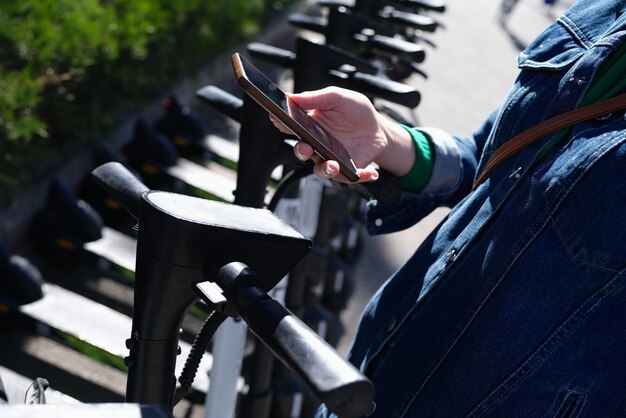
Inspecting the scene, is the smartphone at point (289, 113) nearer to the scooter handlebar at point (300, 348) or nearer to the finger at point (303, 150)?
the finger at point (303, 150)

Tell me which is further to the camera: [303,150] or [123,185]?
[303,150]

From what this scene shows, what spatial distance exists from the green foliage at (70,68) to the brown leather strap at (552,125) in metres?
2.26

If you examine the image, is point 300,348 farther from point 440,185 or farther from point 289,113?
point 440,185

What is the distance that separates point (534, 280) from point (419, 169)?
1.23 feet

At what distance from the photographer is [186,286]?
0.92 m

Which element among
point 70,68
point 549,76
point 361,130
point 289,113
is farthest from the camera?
point 70,68

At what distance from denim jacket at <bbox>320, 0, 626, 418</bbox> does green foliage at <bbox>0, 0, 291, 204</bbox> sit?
2.22 metres

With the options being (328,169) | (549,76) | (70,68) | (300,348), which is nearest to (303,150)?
(328,169)

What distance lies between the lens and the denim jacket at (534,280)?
3.72ft

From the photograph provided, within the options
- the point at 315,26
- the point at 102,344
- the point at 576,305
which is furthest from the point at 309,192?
the point at 576,305

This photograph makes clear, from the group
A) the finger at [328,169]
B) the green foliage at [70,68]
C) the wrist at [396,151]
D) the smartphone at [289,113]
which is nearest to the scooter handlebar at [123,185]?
the smartphone at [289,113]

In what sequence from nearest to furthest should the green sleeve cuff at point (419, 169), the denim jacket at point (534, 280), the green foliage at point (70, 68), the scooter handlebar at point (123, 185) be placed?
the scooter handlebar at point (123, 185)
the denim jacket at point (534, 280)
the green sleeve cuff at point (419, 169)
the green foliage at point (70, 68)

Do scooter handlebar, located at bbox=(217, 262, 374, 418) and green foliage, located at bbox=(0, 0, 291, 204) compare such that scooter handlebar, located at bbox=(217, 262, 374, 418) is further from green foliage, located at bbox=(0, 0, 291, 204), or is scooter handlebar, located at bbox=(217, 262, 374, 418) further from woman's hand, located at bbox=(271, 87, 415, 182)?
green foliage, located at bbox=(0, 0, 291, 204)

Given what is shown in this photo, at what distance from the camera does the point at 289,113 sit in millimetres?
1172
